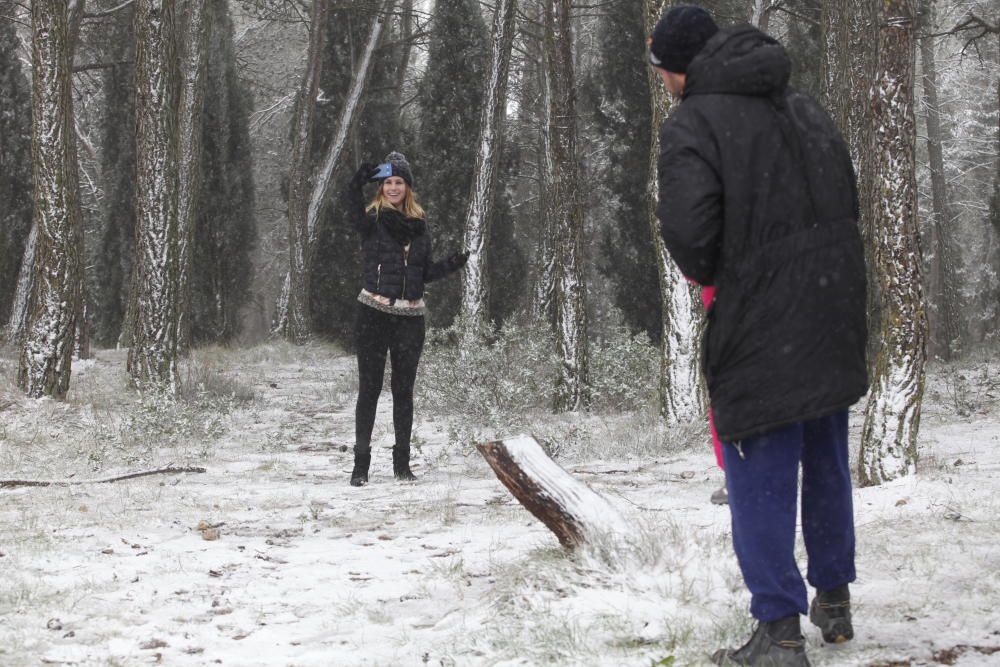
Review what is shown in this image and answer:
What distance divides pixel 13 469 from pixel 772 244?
6.57 m

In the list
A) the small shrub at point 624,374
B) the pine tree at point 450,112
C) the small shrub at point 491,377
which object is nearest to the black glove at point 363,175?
the small shrub at point 491,377

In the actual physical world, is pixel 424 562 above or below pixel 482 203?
below

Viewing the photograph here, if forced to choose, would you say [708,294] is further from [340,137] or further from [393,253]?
[340,137]

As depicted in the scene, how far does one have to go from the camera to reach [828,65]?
12250mm

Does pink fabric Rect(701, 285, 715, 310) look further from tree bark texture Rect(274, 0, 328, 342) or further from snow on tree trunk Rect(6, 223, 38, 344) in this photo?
tree bark texture Rect(274, 0, 328, 342)

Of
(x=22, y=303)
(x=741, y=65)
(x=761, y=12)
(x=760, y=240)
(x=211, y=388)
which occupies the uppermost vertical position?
(x=761, y=12)

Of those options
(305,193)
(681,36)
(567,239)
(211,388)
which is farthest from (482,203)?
(681,36)

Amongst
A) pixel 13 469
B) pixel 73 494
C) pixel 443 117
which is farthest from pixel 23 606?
pixel 443 117

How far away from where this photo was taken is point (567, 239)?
1035 centimetres

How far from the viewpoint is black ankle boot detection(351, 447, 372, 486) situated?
7.04m

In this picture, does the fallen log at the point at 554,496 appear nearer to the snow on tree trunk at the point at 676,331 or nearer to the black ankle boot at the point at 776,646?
the black ankle boot at the point at 776,646

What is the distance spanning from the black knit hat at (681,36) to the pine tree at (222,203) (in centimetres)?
1945

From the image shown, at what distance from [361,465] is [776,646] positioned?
439 cm

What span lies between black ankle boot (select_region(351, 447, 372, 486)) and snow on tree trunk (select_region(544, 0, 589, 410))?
11.8 feet
